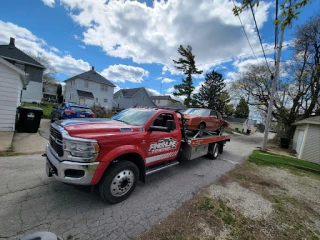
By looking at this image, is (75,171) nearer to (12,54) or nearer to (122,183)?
(122,183)

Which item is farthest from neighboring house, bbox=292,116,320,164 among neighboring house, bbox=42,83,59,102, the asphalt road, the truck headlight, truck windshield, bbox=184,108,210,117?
neighboring house, bbox=42,83,59,102

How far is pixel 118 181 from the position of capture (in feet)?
10.0

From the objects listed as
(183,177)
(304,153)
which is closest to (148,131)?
(183,177)

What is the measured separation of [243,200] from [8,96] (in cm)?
1043

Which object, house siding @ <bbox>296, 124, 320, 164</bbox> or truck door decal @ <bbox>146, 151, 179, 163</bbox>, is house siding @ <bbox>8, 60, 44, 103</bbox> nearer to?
truck door decal @ <bbox>146, 151, 179, 163</bbox>

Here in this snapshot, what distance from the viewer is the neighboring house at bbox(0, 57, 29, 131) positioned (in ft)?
24.3

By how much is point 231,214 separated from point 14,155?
6.40m

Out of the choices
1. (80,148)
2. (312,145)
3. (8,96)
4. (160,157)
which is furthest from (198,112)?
(312,145)

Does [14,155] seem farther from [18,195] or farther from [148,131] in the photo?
[148,131]

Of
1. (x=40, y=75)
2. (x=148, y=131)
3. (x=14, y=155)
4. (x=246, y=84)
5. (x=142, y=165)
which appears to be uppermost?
(x=246, y=84)

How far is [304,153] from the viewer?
1299 centimetres

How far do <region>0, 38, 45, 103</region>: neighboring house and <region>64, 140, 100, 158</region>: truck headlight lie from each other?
25.8 meters

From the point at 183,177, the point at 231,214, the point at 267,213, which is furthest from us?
the point at 183,177

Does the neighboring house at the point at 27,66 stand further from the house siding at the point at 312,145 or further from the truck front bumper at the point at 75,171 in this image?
the house siding at the point at 312,145
